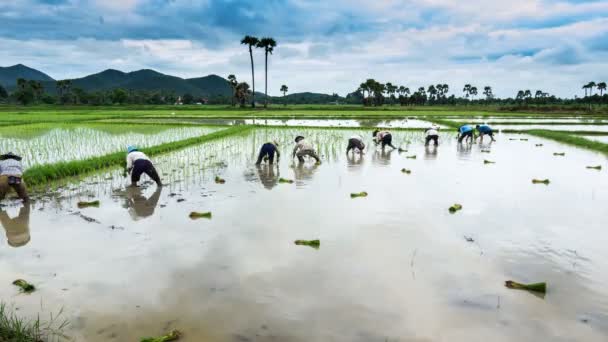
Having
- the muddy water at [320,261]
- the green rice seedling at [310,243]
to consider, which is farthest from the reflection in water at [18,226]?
the green rice seedling at [310,243]

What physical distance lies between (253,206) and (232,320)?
10.3 ft

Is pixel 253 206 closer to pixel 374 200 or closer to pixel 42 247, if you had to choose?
pixel 374 200

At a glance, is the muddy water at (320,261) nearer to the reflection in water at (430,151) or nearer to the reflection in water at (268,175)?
the reflection in water at (268,175)

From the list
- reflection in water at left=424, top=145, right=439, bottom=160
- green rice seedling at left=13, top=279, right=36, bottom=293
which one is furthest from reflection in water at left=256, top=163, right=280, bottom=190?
reflection in water at left=424, top=145, right=439, bottom=160

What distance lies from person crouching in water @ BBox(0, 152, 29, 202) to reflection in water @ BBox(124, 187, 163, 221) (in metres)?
1.53

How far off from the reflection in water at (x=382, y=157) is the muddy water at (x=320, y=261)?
2.65 m

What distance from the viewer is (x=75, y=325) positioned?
2811 mm

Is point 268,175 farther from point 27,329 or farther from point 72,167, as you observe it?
point 27,329

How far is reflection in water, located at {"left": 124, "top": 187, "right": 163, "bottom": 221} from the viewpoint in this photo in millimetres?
5564

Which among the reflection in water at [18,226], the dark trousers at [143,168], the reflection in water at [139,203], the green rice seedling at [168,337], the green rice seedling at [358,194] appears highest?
the dark trousers at [143,168]

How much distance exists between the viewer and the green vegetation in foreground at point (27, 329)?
2.55 metres

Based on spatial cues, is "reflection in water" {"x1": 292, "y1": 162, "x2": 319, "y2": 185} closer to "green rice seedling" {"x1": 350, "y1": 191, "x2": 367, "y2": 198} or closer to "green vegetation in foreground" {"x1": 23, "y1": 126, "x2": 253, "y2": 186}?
"green rice seedling" {"x1": 350, "y1": 191, "x2": 367, "y2": 198}

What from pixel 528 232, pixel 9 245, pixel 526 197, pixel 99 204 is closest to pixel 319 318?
pixel 528 232

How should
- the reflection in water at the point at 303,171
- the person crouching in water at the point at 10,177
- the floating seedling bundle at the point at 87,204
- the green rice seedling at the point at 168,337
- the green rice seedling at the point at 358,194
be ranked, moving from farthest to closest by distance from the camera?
the reflection in water at the point at 303,171
the green rice seedling at the point at 358,194
the person crouching in water at the point at 10,177
the floating seedling bundle at the point at 87,204
the green rice seedling at the point at 168,337
